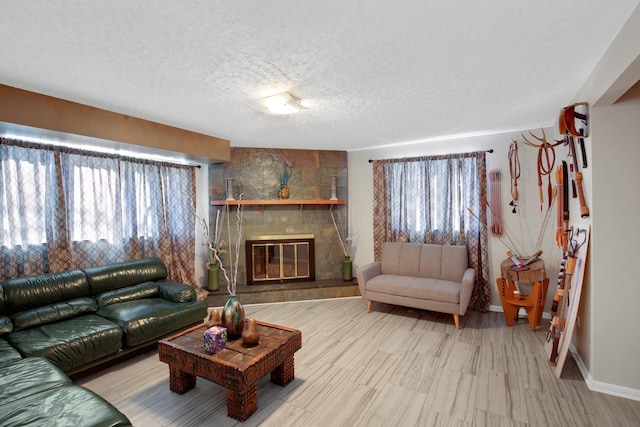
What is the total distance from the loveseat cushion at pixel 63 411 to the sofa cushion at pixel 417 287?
2.88 metres

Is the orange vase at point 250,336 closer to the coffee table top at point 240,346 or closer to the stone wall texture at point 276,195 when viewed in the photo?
the coffee table top at point 240,346

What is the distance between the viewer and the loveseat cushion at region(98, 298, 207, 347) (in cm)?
257

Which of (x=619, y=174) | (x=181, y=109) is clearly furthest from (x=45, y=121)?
(x=619, y=174)

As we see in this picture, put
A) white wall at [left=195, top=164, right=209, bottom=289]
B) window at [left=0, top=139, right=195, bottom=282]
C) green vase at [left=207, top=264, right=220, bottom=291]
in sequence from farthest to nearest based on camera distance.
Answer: white wall at [left=195, top=164, right=209, bottom=289], green vase at [left=207, top=264, right=220, bottom=291], window at [left=0, top=139, right=195, bottom=282]

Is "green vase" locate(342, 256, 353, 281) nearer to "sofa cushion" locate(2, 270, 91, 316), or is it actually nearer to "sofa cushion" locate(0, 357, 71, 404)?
"sofa cushion" locate(2, 270, 91, 316)

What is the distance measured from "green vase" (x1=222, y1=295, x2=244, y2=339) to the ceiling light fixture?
5.38 ft

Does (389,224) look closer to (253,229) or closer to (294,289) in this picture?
(294,289)

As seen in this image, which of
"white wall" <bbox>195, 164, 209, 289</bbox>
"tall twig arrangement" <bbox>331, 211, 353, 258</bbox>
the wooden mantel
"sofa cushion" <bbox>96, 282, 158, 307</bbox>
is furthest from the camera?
"tall twig arrangement" <bbox>331, 211, 353, 258</bbox>

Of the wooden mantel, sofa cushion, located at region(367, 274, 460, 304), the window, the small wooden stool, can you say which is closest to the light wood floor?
the small wooden stool

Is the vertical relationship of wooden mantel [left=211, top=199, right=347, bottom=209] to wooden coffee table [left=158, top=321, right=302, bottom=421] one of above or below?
above

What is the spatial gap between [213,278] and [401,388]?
9.68ft

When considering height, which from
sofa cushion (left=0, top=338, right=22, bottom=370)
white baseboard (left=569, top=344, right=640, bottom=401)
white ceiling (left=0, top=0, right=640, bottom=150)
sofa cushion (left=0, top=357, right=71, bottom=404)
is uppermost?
white ceiling (left=0, top=0, right=640, bottom=150)

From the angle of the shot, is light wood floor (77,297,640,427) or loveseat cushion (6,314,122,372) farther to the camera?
loveseat cushion (6,314,122,372)

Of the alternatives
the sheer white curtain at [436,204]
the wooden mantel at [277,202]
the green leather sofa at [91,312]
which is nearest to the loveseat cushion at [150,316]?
the green leather sofa at [91,312]
